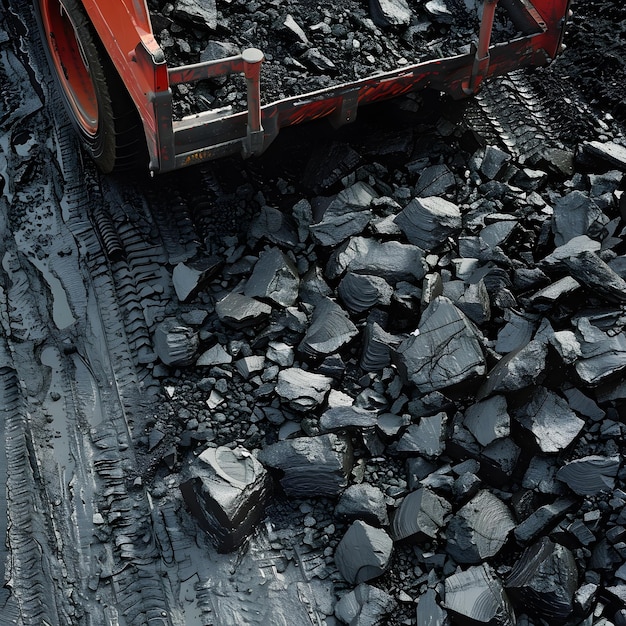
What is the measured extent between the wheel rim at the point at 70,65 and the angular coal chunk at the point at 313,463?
92.5 inches

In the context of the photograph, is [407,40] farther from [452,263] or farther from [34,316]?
[34,316]

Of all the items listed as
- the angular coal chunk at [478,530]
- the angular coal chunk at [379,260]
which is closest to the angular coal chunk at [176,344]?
the angular coal chunk at [379,260]

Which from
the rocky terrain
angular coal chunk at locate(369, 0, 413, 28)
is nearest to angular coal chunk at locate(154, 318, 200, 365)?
the rocky terrain

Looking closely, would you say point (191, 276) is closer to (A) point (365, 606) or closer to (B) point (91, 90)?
(B) point (91, 90)

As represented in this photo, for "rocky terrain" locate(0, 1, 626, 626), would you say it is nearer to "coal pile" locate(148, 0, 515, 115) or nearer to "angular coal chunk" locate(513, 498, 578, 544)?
"angular coal chunk" locate(513, 498, 578, 544)

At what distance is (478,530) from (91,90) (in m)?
3.34

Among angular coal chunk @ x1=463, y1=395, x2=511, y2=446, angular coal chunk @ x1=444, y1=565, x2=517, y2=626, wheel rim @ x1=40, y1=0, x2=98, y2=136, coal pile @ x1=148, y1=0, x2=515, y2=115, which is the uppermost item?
coal pile @ x1=148, y1=0, x2=515, y2=115

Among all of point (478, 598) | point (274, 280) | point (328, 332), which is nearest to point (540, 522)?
point (478, 598)

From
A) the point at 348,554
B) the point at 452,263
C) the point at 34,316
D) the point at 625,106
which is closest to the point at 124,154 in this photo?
the point at 34,316

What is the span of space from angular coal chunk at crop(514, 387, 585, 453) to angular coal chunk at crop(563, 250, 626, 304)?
0.54m

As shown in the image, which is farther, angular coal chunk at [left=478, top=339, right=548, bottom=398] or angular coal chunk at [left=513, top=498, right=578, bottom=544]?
angular coal chunk at [left=478, top=339, right=548, bottom=398]

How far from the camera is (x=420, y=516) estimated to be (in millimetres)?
3309

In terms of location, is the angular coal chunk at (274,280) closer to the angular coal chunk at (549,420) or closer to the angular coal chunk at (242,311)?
the angular coal chunk at (242,311)

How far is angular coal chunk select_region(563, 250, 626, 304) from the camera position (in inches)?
144
